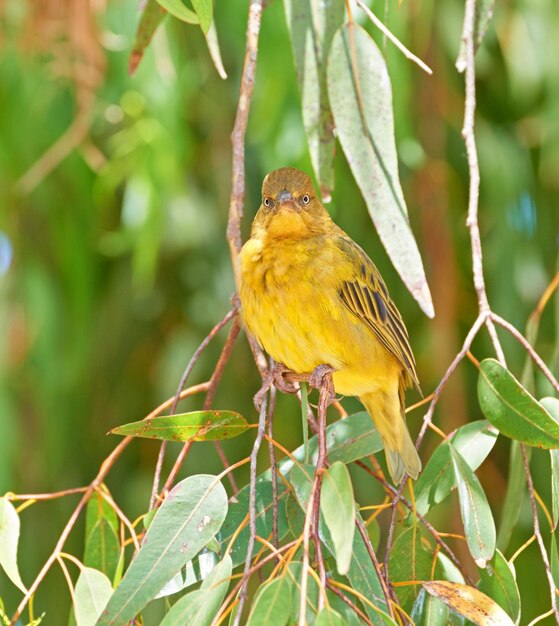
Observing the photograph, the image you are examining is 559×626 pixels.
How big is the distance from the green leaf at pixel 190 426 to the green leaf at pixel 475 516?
0.38m

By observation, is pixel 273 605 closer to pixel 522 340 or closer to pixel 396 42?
pixel 522 340

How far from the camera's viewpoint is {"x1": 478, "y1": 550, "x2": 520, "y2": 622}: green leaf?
1804 millimetres

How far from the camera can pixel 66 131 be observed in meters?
3.93

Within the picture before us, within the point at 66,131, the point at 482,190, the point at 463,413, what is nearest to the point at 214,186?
the point at 66,131

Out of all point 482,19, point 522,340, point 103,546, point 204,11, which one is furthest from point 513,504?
point 204,11

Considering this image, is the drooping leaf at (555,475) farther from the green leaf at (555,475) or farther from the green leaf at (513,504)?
the green leaf at (513,504)

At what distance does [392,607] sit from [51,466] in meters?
2.66

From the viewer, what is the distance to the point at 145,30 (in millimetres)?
2133

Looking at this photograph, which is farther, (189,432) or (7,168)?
(7,168)

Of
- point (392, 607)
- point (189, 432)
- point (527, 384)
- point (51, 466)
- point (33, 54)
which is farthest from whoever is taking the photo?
point (51, 466)

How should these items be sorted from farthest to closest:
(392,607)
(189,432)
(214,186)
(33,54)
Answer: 1. (214,186)
2. (33,54)
3. (189,432)
4. (392,607)

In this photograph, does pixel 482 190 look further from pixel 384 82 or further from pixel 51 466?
pixel 384 82

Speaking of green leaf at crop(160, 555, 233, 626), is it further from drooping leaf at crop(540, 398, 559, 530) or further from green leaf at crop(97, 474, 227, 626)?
drooping leaf at crop(540, 398, 559, 530)

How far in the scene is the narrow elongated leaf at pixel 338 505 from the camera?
1.35 m
